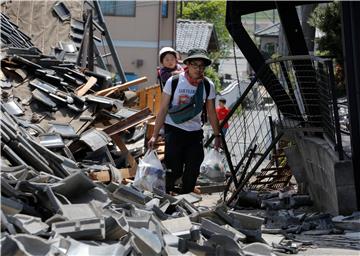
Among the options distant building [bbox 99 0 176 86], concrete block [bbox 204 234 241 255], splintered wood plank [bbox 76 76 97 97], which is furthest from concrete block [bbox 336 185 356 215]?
distant building [bbox 99 0 176 86]

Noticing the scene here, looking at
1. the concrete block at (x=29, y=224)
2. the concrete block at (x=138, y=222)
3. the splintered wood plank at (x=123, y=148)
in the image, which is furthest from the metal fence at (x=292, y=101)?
the concrete block at (x=29, y=224)

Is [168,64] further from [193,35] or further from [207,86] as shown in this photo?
[193,35]

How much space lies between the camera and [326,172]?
8414mm

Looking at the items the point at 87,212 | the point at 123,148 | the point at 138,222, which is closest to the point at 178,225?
the point at 138,222

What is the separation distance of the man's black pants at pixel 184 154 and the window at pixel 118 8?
2761 cm

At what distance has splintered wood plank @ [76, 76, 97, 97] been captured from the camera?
485 inches

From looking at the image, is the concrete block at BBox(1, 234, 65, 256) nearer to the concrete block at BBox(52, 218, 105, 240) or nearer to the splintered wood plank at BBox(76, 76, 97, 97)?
the concrete block at BBox(52, 218, 105, 240)

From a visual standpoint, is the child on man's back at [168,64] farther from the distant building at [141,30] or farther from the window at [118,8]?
the window at [118,8]

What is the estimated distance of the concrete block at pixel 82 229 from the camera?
5.22 meters

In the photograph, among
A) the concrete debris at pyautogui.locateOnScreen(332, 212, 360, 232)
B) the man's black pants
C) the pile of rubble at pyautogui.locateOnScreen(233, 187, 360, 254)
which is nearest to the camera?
the pile of rubble at pyautogui.locateOnScreen(233, 187, 360, 254)

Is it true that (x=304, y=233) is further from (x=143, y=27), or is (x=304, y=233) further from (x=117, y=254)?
(x=143, y=27)

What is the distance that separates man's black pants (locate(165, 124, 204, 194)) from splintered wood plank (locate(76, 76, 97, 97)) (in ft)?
13.5

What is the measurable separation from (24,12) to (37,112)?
6381 mm

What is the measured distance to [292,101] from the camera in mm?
10070
